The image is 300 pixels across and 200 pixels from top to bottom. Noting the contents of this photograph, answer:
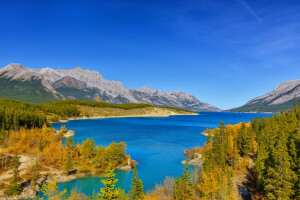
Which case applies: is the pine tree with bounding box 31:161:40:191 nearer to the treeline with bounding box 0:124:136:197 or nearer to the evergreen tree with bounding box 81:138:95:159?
the treeline with bounding box 0:124:136:197

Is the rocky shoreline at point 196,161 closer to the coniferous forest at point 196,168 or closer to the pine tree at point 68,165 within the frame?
the coniferous forest at point 196,168

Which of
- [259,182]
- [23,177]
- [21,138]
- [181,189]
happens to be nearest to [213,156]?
[259,182]

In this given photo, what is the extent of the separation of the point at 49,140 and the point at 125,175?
4133cm

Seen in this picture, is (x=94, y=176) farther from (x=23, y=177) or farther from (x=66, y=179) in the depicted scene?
(x=23, y=177)

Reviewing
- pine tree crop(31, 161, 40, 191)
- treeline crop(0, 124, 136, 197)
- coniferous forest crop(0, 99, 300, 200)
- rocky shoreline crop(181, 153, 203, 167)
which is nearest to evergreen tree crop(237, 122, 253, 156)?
coniferous forest crop(0, 99, 300, 200)

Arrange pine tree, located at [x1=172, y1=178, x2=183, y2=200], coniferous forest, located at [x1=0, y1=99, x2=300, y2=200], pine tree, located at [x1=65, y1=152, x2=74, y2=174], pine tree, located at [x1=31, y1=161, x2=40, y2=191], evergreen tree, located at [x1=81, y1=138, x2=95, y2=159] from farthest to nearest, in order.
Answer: evergreen tree, located at [x1=81, y1=138, x2=95, y2=159] < pine tree, located at [x1=65, y1=152, x2=74, y2=174] < pine tree, located at [x1=31, y1=161, x2=40, y2=191] < pine tree, located at [x1=172, y1=178, x2=183, y2=200] < coniferous forest, located at [x1=0, y1=99, x2=300, y2=200]

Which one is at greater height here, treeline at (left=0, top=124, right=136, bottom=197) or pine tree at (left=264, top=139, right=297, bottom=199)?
pine tree at (left=264, top=139, right=297, bottom=199)

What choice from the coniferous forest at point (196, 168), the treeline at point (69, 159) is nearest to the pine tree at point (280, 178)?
the coniferous forest at point (196, 168)

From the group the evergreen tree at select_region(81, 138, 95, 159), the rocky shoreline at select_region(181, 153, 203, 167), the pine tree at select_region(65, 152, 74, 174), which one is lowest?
the rocky shoreline at select_region(181, 153, 203, 167)

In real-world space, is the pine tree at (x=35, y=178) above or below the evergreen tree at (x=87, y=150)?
below

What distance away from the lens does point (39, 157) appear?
6581cm

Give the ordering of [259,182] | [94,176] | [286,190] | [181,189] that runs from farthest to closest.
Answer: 1. [94,176]
2. [259,182]
3. [181,189]
4. [286,190]

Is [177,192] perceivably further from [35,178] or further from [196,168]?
[35,178]

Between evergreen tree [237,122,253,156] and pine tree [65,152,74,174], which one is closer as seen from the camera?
pine tree [65,152,74,174]
